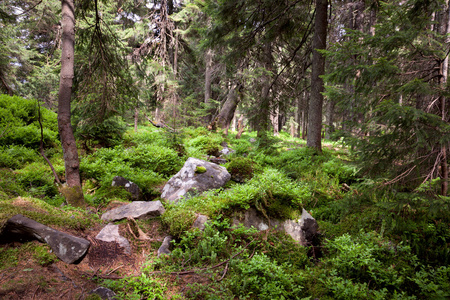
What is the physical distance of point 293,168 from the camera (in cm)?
729

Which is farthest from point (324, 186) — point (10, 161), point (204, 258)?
point (10, 161)

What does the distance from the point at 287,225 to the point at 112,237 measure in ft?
10.4

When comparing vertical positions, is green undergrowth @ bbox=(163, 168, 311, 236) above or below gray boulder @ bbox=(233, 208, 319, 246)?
above

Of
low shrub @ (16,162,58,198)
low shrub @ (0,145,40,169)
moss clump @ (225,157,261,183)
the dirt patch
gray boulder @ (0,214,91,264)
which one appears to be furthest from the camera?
moss clump @ (225,157,261,183)

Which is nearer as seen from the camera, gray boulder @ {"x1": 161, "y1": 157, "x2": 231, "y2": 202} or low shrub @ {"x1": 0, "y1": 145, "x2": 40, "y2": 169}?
gray boulder @ {"x1": 161, "y1": 157, "x2": 231, "y2": 202}

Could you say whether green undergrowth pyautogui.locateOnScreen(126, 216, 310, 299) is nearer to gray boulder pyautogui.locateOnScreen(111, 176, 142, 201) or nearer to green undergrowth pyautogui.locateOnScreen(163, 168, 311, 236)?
green undergrowth pyautogui.locateOnScreen(163, 168, 311, 236)

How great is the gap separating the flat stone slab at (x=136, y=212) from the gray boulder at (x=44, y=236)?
136cm

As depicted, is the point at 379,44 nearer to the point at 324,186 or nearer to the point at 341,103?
the point at 341,103

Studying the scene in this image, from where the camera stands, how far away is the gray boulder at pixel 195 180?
18.4 feet

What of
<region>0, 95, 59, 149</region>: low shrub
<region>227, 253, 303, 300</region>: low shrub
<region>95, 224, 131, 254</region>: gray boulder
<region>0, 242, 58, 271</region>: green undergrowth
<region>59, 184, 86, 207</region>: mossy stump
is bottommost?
<region>227, 253, 303, 300</region>: low shrub

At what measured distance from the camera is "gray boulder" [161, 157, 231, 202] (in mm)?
5605

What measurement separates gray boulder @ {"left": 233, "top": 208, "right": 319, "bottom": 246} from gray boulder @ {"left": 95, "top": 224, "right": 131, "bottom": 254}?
6.22ft

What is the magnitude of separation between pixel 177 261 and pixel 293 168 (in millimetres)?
4973

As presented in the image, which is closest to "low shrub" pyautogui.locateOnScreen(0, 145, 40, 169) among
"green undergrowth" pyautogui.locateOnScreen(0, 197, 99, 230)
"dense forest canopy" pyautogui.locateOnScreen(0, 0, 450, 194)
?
"dense forest canopy" pyautogui.locateOnScreen(0, 0, 450, 194)
